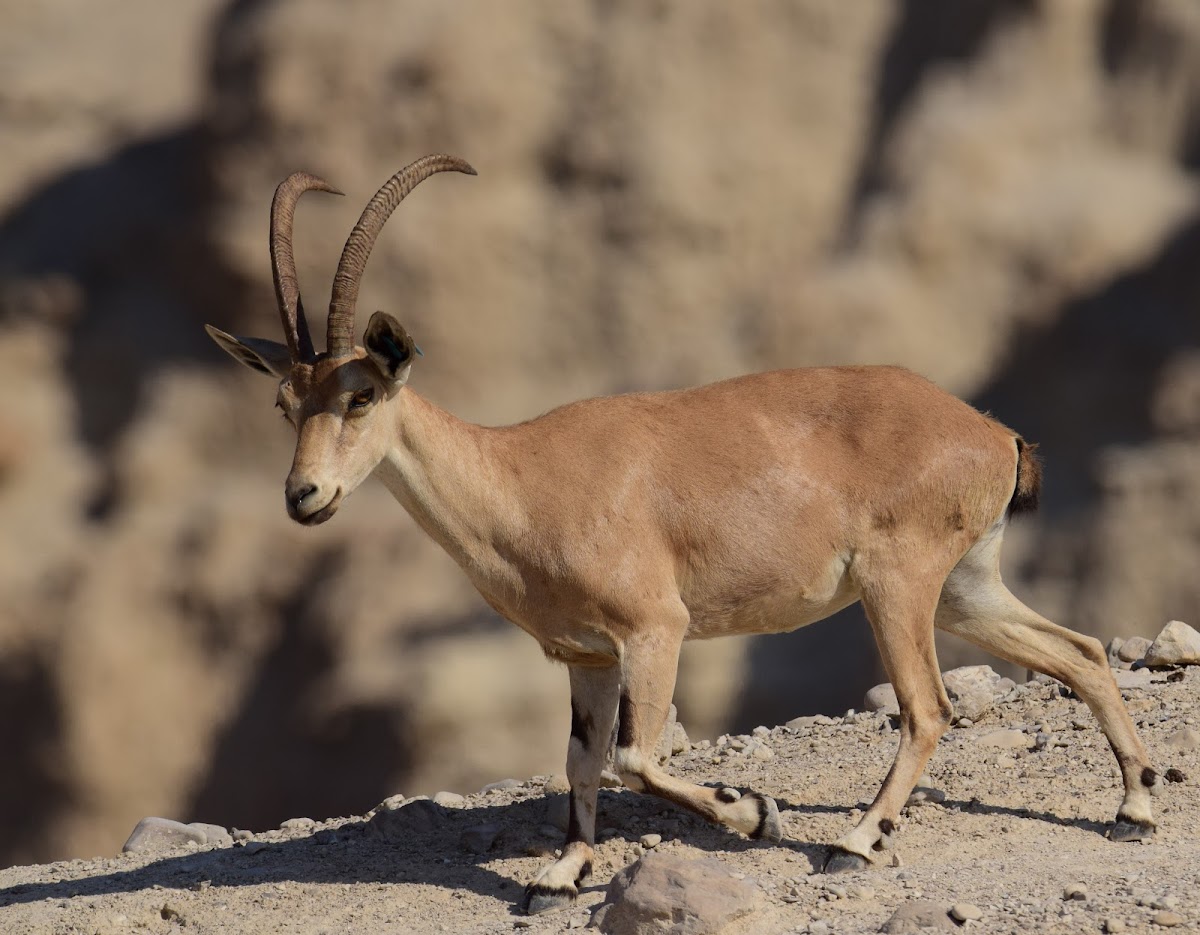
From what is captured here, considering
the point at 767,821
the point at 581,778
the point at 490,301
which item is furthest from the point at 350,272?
the point at 490,301

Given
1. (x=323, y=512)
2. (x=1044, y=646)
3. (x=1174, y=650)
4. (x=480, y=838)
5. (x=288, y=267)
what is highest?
(x=288, y=267)

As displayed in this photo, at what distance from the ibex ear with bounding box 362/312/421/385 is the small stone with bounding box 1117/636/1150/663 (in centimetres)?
570

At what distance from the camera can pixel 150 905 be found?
8086 mm

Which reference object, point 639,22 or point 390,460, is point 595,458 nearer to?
point 390,460

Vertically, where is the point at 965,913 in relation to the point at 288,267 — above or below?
below

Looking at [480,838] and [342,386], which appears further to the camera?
[480,838]

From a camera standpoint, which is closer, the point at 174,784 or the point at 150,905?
the point at 150,905

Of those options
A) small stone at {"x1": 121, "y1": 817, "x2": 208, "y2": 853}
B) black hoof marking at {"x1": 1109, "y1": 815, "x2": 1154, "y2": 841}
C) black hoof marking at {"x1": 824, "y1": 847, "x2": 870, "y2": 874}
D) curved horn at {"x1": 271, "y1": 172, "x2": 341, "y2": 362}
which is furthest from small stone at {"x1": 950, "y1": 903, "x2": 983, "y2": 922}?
small stone at {"x1": 121, "y1": 817, "x2": 208, "y2": 853}

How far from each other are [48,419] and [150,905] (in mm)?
18866

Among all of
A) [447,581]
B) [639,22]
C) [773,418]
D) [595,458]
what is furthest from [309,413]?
[639,22]

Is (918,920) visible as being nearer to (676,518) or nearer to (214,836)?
(676,518)

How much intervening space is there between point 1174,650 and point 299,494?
5895mm

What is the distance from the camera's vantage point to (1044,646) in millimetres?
8484

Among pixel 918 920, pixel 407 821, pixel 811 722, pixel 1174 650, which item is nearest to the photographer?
pixel 918 920
